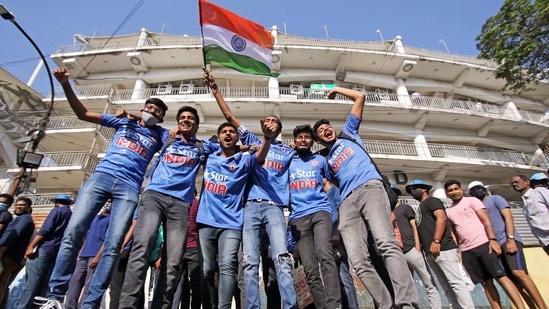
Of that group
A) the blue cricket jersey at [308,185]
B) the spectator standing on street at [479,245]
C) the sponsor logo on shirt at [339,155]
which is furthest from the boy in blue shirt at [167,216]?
the spectator standing on street at [479,245]

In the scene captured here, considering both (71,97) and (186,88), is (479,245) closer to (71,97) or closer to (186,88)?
(71,97)

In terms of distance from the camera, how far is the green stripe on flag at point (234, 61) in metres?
5.02

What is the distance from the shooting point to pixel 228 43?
17.3 feet

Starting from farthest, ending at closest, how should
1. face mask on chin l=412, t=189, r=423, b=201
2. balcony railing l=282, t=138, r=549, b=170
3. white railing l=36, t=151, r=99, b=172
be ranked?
balcony railing l=282, t=138, r=549, b=170, white railing l=36, t=151, r=99, b=172, face mask on chin l=412, t=189, r=423, b=201

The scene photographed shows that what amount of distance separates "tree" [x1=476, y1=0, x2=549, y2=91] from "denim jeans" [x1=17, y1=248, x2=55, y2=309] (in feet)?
48.3

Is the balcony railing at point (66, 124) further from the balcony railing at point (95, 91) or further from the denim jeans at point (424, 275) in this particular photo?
the denim jeans at point (424, 275)

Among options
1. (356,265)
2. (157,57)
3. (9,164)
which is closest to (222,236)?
(356,265)

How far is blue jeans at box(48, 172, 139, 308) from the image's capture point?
230 centimetres

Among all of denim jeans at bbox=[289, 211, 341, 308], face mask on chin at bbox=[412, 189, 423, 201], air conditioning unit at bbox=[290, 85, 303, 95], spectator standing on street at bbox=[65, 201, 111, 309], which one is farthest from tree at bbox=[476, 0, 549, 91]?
spectator standing on street at bbox=[65, 201, 111, 309]

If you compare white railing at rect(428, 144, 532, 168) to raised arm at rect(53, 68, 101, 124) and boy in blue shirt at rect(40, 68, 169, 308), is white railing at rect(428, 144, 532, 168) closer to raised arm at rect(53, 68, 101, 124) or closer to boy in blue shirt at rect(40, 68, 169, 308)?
boy in blue shirt at rect(40, 68, 169, 308)

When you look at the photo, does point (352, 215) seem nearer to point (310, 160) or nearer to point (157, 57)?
point (310, 160)

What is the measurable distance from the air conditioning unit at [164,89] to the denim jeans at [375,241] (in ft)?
52.0

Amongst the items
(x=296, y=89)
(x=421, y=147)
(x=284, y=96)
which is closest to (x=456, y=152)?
(x=421, y=147)

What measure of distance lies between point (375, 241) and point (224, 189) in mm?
1485
